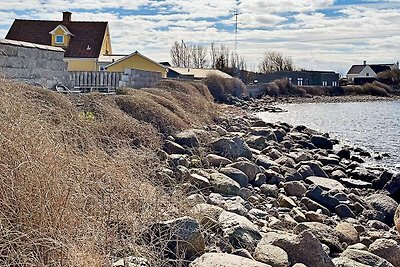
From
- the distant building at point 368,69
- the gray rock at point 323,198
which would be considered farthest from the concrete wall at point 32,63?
the distant building at point 368,69

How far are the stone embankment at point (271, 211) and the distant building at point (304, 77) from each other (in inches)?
2177

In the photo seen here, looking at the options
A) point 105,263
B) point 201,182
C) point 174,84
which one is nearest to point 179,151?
point 201,182

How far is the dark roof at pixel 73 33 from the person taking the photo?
34.1 m

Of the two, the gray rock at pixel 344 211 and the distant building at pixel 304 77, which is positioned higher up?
the distant building at pixel 304 77

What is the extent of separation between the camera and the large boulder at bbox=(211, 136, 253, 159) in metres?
11.9

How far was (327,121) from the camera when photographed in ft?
121

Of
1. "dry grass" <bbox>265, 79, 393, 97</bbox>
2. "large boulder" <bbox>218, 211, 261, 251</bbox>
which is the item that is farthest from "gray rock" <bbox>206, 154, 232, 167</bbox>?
"dry grass" <bbox>265, 79, 393, 97</bbox>

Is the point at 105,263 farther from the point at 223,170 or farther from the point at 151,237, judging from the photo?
the point at 223,170

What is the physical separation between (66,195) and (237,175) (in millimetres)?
5633

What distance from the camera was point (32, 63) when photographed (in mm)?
11461

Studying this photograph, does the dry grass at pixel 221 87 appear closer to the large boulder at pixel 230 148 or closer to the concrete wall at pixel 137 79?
the concrete wall at pixel 137 79

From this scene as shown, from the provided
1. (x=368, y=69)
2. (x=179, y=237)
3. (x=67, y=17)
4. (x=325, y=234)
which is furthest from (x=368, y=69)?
(x=179, y=237)

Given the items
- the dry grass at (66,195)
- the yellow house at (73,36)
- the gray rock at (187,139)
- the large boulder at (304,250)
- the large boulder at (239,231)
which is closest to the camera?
the dry grass at (66,195)

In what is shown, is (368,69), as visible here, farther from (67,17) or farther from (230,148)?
(230,148)
